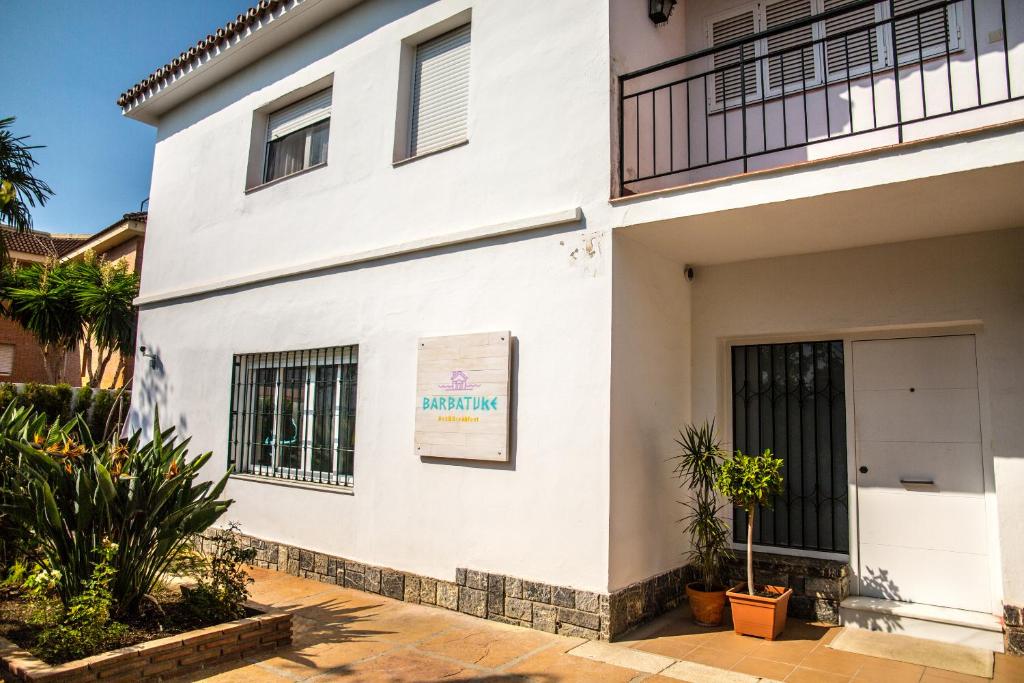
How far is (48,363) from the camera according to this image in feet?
58.6

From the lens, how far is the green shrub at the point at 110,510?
4719 mm

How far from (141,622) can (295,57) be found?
6.59 meters

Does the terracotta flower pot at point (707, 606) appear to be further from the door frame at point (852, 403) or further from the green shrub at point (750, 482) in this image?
the door frame at point (852, 403)

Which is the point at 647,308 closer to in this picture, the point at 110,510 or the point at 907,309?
the point at 907,309

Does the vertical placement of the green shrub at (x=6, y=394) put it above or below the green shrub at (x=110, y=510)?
above

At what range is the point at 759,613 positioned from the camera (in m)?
5.27

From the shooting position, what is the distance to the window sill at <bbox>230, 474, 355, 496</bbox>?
7091 mm

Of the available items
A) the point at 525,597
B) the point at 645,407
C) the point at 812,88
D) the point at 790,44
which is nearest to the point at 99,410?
the point at 525,597

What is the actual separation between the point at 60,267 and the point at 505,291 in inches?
596

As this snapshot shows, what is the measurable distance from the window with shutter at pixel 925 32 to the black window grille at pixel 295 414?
583 centimetres

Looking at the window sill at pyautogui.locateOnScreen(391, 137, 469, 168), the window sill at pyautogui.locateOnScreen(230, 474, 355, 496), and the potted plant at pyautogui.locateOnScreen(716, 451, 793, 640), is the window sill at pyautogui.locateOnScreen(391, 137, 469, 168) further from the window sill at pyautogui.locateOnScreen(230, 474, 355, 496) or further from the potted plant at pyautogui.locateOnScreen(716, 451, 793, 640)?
the potted plant at pyautogui.locateOnScreen(716, 451, 793, 640)

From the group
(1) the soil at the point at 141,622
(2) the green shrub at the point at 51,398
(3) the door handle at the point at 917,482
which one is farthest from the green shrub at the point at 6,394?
(3) the door handle at the point at 917,482

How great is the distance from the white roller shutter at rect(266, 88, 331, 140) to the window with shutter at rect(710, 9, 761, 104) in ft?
14.4

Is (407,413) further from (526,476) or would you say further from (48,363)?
(48,363)
